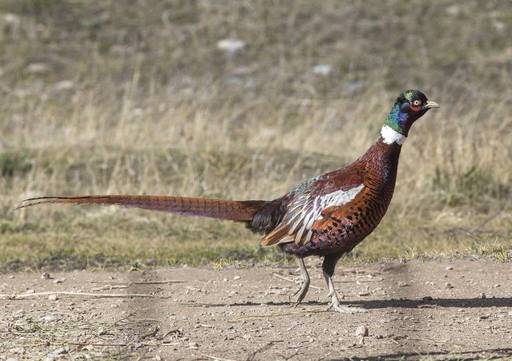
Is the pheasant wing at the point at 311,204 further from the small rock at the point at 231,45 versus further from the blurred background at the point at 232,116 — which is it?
the small rock at the point at 231,45

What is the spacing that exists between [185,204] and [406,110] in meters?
1.28

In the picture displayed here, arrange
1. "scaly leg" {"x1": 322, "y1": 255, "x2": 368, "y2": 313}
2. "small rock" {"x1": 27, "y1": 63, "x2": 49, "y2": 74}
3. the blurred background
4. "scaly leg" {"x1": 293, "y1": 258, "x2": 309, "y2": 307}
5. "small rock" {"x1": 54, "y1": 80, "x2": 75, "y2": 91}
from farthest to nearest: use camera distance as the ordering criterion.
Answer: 1. "small rock" {"x1": 27, "y1": 63, "x2": 49, "y2": 74}
2. "small rock" {"x1": 54, "y1": 80, "x2": 75, "y2": 91}
3. the blurred background
4. "scaly leg" {"x1": 293, "y1": 258, "x2": 309, "y2": 307}
5. "scaly leg" {"x1": 322, "y1": 255, "x2": 368, "y2": 313}

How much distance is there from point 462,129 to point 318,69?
12.3ft

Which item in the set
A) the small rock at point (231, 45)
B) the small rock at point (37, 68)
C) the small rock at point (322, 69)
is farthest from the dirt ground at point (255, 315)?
the small rock at point (231, 45)

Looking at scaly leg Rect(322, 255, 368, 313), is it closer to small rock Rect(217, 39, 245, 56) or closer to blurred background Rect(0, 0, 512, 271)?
blurred background Rect(0, 0, 512, 271)

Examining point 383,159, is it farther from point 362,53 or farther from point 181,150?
point 362,53

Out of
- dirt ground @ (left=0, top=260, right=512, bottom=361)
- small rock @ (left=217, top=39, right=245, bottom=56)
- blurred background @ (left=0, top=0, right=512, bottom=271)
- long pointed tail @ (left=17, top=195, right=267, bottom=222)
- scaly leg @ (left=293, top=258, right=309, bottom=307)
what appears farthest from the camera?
small rock @ (left=217, top=39, right=245, bottom=56)

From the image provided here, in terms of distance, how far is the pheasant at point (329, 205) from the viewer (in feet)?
18.9

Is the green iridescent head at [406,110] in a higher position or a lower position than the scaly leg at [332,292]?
higher

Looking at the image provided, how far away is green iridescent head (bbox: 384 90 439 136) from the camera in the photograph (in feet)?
19.5

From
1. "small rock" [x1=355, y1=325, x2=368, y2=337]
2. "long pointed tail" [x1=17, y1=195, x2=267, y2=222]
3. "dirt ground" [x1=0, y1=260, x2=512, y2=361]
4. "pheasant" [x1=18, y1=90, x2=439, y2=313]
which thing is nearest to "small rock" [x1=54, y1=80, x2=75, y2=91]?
"dirt ground" [x1=0, y1=260, x2=512, y2=361]

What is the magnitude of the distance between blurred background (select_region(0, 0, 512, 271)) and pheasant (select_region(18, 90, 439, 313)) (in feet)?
4.78

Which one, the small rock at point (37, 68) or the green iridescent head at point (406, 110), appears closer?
the green iridescent head at point (406, 110)

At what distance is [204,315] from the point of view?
5.85m
